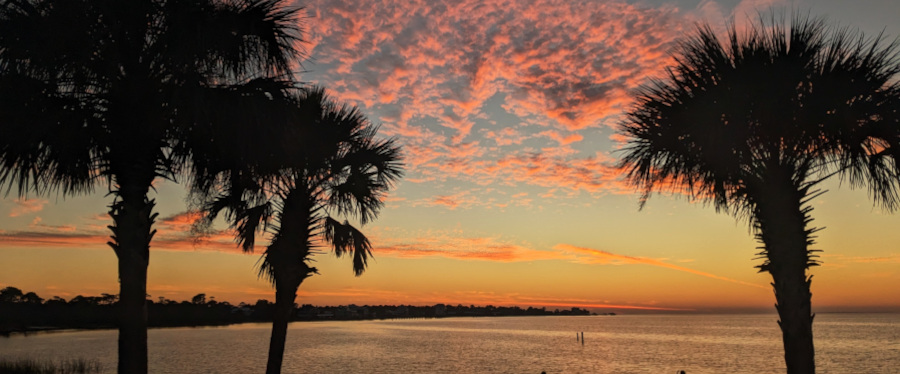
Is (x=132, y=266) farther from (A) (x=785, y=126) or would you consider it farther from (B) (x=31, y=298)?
(B) (x=31, y=298)

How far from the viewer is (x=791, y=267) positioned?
33.2 ft

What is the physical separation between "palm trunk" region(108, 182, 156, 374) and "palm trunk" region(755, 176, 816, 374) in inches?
423

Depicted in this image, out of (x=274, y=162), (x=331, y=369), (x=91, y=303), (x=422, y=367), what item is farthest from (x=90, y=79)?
(x=91, y=303)

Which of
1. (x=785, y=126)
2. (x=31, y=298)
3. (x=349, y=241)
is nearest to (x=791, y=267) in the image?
(x=785, y=126)

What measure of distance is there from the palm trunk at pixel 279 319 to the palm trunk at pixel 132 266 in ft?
17.2

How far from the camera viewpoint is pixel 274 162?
10820mm

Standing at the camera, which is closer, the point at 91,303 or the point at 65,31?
the point at 65,31

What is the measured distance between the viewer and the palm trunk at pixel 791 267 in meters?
9.91

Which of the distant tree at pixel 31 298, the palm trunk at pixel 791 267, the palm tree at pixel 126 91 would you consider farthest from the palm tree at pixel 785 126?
the distant tree at pixel 31 298

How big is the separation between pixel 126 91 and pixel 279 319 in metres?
7.55

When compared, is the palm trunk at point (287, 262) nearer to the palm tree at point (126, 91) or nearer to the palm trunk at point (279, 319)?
the palm trunk at point (279, 319)

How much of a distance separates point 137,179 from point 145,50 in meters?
2.18

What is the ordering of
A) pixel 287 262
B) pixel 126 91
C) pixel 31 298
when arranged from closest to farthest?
1. pixel 126 91
2. pixel 287 262
3. pixel 31 298

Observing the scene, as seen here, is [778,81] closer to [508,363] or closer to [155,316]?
[508,363]
